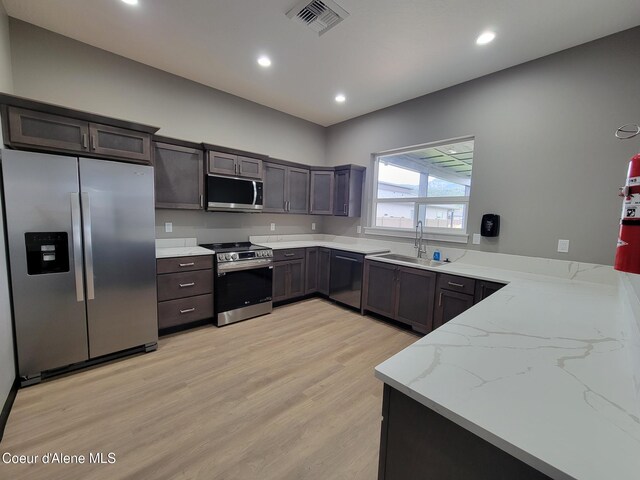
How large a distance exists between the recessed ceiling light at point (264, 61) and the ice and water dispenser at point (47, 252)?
2.45 meters

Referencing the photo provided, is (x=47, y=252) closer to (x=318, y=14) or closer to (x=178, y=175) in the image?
(x=178, y=175)

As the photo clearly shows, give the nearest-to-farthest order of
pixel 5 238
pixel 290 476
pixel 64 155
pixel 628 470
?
pixel 628 470
pixel 290 476
pixel 5 238
pixel 64 155

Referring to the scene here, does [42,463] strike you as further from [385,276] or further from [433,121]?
[433,121]

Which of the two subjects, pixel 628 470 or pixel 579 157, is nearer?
pixel 628 470

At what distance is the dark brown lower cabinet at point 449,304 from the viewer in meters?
2.60

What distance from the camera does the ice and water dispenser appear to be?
6.57ft

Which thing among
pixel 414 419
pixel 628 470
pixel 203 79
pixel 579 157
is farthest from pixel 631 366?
pixel 203 79

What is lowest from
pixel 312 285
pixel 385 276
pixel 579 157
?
pixel 312 285

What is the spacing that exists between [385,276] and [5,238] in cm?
345

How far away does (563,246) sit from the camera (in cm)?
250

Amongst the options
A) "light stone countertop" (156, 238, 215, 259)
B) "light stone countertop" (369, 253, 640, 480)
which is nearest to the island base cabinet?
"light stone countertop" (369, 253, 640, 480)

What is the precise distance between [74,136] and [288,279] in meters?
2.72

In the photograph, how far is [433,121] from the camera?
11.1 ft

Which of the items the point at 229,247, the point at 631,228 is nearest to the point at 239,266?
the point at 229,247
